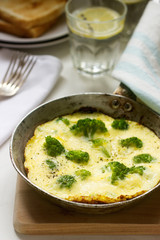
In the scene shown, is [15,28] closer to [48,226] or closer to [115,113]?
[115,113]

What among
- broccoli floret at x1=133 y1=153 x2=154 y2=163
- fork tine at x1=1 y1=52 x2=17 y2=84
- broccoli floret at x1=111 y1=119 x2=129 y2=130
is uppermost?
broccoli floret at x1=133 y1=153 x2=154 y2=163

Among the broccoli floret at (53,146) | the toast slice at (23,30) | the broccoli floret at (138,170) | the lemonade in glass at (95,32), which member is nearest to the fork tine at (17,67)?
the toast slice at (23,30)

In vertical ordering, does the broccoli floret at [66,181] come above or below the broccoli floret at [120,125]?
below

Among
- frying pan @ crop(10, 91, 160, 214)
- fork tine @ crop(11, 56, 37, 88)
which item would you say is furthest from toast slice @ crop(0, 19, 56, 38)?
frying pan @ crop(10, 91, 160, 214)

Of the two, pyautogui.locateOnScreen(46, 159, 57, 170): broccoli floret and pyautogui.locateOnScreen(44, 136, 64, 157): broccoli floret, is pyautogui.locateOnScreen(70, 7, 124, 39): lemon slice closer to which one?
pyautogui.locateOnScreen(44, 136, 64, 157): broccoli floret

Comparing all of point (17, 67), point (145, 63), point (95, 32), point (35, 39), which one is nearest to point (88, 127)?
point (145, 63)

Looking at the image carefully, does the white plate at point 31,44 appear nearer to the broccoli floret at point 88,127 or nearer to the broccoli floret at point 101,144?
the broccoli floret at point 88,127
